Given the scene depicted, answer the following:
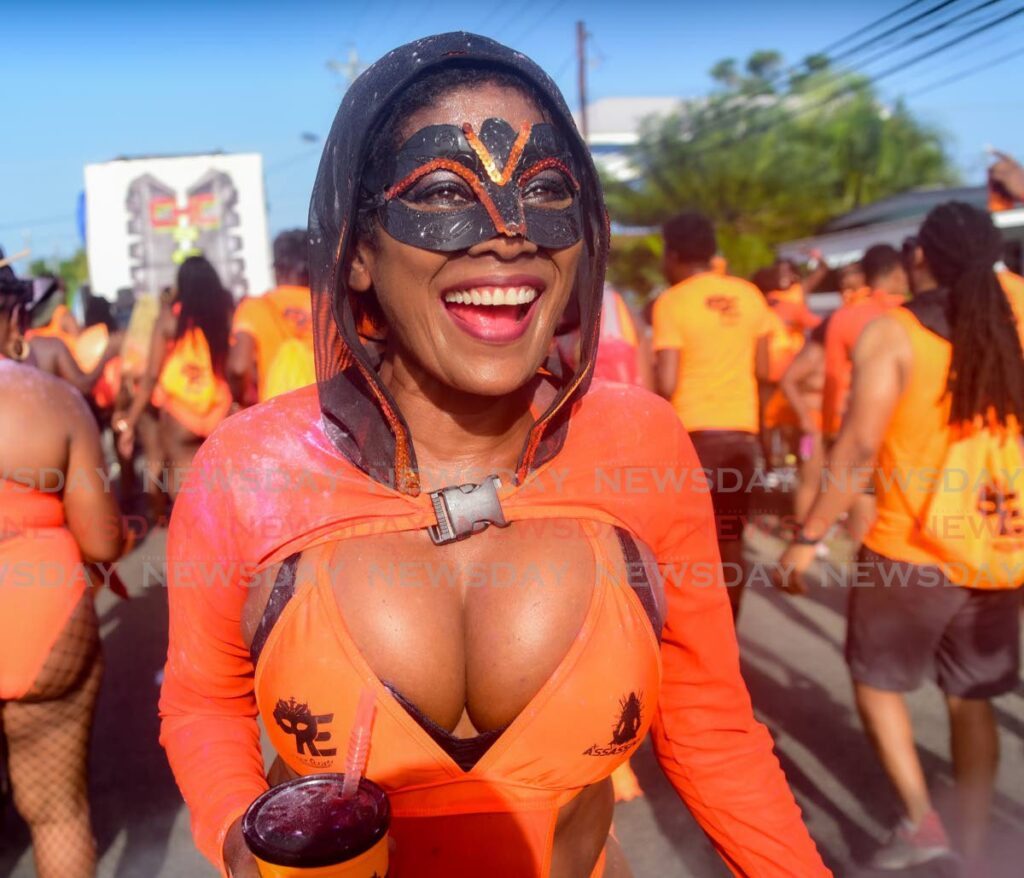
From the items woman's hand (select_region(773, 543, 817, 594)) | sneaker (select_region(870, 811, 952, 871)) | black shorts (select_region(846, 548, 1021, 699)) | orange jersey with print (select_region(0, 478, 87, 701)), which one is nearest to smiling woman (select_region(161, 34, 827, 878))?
orange jersey with print (select_region(0, 478, 87, 701))

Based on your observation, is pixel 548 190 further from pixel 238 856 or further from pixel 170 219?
pixel 170 219

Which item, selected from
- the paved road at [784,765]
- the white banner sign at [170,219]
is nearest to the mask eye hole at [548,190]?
the paved road at [784,765]

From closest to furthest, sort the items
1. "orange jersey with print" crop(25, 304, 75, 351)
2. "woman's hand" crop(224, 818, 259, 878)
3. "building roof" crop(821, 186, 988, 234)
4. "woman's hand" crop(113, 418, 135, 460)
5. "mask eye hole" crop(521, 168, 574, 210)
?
"woman's hand" crop(224, 818, 259, 878) → "mask eye hole" crop(521, 168, 574, 210) → "woman's hand" crop(113, 418, 135, 460) → "orange jersey with print" crop(25, 304, 75, 351) → "building roof" crop(821, 186, 988, 234)

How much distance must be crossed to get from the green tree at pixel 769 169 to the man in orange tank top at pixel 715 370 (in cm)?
2428

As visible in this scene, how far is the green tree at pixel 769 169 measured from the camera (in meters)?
35.5

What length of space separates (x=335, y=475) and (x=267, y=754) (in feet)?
9.78

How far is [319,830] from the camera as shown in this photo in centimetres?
119

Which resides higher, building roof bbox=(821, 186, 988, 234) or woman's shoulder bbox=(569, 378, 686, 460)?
building roof bbox=(821, 186, 988, 234)

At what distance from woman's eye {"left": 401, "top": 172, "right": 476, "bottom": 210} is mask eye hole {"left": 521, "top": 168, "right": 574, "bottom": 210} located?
9 centimetres

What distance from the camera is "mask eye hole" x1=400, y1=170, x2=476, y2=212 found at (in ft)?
4.92

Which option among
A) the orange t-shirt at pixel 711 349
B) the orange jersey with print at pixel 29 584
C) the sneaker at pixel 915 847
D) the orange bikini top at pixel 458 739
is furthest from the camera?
the orange t-shirt at pixel 711 349

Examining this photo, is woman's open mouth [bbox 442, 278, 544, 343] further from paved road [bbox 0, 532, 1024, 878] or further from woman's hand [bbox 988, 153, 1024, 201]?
woman's hand [bbox 988, 153, 1024, 201]

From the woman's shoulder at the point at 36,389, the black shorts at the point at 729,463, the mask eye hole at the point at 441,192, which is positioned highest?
the mask eye hole at the point at 441,192

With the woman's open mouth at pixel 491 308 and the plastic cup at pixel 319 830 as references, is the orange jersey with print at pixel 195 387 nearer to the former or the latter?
the woman's open mouth at pixel 491 308
